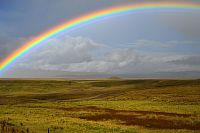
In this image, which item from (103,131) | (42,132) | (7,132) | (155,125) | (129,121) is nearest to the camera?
(7,132)

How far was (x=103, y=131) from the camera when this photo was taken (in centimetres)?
3172

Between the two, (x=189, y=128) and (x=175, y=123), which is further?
(x=175, y=123)

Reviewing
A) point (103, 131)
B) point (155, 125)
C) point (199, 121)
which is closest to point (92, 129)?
point (103, 131)

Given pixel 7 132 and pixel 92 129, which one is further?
pixel 92 129

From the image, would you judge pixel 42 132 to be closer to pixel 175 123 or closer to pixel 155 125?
pixel 155 125

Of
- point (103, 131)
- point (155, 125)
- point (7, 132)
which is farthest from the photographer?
point (155, 125)

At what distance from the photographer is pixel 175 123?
1480 inches

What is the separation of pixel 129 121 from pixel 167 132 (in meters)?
10.7

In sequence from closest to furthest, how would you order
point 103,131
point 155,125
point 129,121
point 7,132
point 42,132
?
point 7,132 → point 42,132 → point 103,131 → point 155,125 → point 129,121

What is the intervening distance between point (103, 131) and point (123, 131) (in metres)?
2.12

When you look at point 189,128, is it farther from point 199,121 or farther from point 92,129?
point 92,129

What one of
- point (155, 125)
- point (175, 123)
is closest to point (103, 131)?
point (155, 125)

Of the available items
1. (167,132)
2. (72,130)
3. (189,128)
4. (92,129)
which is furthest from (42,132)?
(189,128)

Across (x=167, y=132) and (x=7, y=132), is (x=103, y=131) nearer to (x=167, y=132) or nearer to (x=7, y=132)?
(x=167, y=132)
